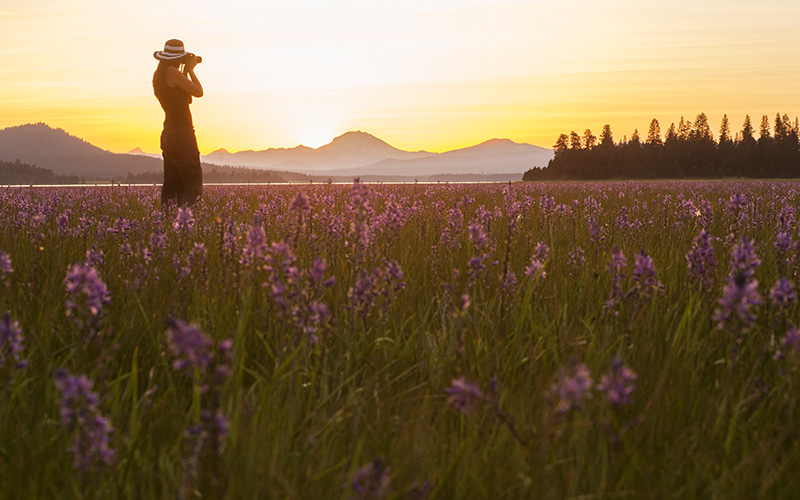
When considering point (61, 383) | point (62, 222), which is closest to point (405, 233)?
point (62, 222)

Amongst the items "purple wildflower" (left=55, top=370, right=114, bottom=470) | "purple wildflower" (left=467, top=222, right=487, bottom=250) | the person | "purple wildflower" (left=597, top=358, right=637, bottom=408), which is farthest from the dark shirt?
"purple wildflower" (left=597, top=358, right=637, bottom=408)

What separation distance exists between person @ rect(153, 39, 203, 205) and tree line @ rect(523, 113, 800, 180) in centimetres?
7069

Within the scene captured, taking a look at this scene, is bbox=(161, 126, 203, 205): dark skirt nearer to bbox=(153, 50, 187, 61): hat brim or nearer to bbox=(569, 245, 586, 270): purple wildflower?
bbox=(153, 50, 187, 61): hat brim

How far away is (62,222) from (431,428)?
4.77m

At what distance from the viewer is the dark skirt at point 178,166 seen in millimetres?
10766

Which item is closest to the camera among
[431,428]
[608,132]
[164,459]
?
[164,459]

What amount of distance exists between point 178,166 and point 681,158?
93.5m

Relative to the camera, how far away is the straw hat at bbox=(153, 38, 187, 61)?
34.9 ft

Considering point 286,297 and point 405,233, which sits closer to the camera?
point 286,297

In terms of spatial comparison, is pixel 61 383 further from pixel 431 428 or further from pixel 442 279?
pixel 442 279

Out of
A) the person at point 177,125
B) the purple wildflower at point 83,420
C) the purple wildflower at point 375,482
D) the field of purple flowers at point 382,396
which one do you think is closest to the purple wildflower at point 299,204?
the field of purple flowers at point 382,396

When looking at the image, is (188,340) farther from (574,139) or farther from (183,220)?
(574,139)

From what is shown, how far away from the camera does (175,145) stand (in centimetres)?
1080

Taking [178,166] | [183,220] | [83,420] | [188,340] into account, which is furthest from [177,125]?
[188,340]
